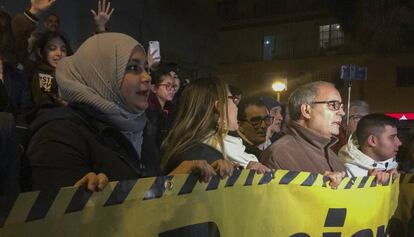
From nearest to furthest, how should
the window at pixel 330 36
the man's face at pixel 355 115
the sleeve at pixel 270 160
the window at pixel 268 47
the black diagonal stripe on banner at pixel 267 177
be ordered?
1. the black diagonal stripe on banner at pixel 267 177
2. the sleeve at pixel 270 160
3. the man's face at pixel 355 115
4. the window at pixel 330 36
5. the window at pixel 268 47

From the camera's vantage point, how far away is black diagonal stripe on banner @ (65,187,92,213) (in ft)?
5.45

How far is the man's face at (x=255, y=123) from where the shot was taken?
16.9ft

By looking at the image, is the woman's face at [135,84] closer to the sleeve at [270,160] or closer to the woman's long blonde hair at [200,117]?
the woman's long blonde hair at [200,117]

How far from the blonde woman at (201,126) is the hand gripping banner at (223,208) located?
0.40 metres

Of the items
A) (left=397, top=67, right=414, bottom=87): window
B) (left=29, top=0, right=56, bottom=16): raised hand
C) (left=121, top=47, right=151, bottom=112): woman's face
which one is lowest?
(left=397, top=67, right=414, bottom=87): window

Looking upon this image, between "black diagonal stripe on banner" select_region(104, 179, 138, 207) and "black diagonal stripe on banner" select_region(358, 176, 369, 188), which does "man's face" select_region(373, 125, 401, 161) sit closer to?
"black diagonal stripe on banner" select_region(358, 176, 369, 188)

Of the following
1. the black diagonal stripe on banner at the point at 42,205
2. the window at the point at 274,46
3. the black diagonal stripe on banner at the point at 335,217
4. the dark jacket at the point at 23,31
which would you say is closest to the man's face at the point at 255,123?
the black diagonal stripe on banner at the point at 335,217

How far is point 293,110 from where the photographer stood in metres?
3.87

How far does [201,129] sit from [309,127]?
98 centimetres

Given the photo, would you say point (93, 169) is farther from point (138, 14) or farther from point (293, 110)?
point (138, 14)

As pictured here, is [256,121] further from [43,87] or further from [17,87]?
[17,87]

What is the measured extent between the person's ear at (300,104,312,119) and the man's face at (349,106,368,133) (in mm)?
2740

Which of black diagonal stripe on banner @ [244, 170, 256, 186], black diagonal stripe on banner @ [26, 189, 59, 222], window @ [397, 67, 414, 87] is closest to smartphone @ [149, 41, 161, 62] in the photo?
black diagonal stripe on banner @ [244, 170, 256, 186]

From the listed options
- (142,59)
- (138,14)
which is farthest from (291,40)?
(142,59)
